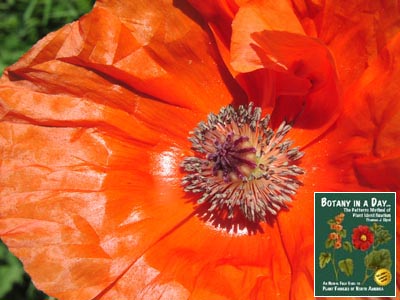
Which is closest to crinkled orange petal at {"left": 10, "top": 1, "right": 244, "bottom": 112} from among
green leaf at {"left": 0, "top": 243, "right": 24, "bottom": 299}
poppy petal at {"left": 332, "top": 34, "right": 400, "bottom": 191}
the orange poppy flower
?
the orange poppy flower

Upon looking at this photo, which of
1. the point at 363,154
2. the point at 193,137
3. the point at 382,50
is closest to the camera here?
the point at 382,50

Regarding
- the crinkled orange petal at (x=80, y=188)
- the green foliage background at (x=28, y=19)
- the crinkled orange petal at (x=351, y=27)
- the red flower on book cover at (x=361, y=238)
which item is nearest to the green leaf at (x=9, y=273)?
the crinkled orange petal at (x=80, y=188)

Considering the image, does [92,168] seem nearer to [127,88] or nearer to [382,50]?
[127,88]

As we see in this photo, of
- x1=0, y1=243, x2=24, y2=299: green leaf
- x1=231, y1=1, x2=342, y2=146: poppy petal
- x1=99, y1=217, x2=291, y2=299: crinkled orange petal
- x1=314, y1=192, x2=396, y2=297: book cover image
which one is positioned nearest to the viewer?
x1=231, y1=1, x2=342, y2=146: poppy petal

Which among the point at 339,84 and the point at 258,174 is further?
the point at 258,174

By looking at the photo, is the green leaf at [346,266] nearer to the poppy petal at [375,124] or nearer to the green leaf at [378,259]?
the green leaf at [378,259]

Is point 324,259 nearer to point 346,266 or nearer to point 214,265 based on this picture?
point 346,266

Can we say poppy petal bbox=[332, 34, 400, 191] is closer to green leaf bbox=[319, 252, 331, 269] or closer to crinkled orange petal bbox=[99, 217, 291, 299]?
green leaf bbox=[319, 252, 331, 269]

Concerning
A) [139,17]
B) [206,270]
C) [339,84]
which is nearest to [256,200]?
[206,270]

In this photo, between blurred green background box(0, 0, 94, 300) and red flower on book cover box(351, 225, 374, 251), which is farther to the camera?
blurred green background box(0, 0, 94, 300)
